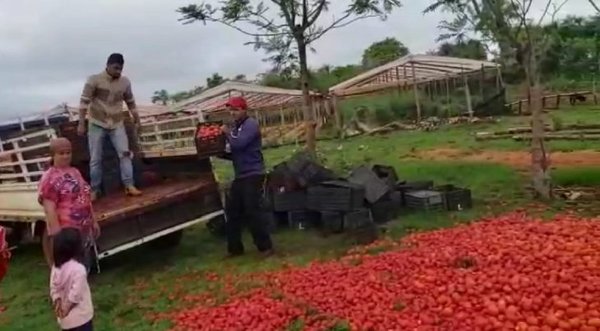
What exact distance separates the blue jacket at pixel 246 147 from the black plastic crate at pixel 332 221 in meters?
1.36

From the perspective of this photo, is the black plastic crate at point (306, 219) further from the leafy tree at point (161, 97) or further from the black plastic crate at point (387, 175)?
the leafy tree at point (161, 97)

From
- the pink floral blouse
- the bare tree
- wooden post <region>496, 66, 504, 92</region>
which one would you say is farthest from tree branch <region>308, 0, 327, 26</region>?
wooden post <region>496, 66, 504, 92</region>

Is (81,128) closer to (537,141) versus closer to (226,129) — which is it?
(226,129)

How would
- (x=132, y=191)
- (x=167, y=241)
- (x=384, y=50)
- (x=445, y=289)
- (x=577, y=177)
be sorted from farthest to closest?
(x=384, y=50)
(x=577, y=177)
(x=167, y=241)
(x=132, y=191)
(x=445, y=289)

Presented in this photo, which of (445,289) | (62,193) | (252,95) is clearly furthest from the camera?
(252,95)

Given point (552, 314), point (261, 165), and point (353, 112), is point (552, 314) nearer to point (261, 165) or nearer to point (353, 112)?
point (261, 165)

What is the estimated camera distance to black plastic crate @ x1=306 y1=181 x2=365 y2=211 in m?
9.38

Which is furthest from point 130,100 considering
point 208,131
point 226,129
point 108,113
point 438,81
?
point 438,81

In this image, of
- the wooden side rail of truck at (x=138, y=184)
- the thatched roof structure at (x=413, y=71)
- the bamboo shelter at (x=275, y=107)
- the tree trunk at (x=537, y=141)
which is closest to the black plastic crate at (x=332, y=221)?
the wooden side rail of truck at (x=138, y=184)

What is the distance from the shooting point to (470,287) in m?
5.71

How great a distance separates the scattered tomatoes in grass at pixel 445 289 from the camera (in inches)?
203

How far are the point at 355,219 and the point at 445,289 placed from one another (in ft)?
11.6

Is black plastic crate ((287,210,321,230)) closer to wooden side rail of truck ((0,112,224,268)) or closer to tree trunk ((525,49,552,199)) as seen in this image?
wooden side rail of truck ((0,112,224,268))

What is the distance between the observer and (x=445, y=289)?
5.78 m
